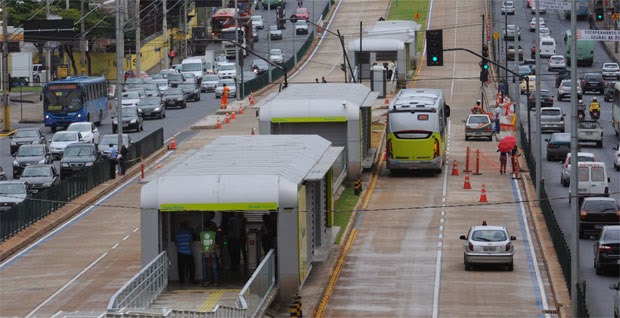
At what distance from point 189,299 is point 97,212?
22268 mm

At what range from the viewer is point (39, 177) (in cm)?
Result: 5869

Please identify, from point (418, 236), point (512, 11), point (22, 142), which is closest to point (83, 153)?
point (22, 142)

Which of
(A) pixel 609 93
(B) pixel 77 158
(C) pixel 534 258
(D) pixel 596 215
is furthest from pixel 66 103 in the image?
(C) pixel 534 258

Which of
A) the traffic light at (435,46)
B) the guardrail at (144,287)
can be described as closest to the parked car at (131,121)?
the traffic light at (435,46)

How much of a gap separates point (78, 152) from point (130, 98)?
1072 inches

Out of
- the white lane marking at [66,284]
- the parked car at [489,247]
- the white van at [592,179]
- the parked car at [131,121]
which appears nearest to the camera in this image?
the white lane marking at [66,284]

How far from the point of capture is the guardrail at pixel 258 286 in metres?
31.9

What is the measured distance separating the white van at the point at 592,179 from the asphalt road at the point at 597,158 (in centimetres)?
53

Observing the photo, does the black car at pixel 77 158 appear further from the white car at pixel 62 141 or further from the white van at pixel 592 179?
the white van at pixel 592 179

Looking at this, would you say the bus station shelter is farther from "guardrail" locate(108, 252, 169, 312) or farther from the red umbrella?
"guardrail" locate(108, 252, 169, 312)

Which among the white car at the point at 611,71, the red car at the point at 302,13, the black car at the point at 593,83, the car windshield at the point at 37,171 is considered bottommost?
the car windshield at the point at 37,171

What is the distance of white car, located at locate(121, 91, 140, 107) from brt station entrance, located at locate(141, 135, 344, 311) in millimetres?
51417

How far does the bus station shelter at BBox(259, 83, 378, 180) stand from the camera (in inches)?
2266

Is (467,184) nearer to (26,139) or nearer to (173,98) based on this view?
(26,139)
